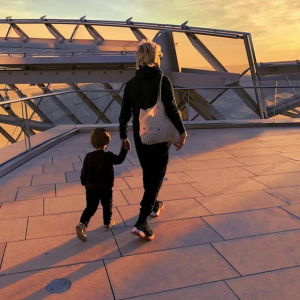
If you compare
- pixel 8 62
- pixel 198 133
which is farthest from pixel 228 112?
pixel 8 62

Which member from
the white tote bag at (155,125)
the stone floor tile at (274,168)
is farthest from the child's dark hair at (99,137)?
the stone floor tile at (274,168)

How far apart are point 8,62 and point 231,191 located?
16057mm

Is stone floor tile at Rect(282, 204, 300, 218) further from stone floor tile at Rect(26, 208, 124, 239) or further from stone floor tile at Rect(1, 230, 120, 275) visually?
stone floor tile at Rect(1, 230, 120, 275)

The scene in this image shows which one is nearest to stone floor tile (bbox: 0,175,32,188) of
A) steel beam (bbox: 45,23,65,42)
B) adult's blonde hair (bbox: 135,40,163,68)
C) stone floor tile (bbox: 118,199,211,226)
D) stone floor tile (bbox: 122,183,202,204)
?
stone floor tile (bbox: 122,183,202,204)

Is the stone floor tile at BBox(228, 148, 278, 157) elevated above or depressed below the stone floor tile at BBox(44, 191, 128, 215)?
below

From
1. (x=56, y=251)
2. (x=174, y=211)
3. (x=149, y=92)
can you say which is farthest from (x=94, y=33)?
(x=56, y=251)

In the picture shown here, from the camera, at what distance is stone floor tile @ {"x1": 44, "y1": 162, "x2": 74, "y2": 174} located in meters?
6.18

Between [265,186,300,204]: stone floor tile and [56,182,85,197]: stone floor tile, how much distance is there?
105 inches

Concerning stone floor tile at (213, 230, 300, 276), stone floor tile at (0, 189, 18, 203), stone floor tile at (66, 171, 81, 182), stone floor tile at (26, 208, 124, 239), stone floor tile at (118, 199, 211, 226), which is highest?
stone floor tile at (0, 189, 18, 203)

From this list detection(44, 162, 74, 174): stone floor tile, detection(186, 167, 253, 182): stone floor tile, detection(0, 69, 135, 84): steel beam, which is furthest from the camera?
detection(0, 69, 135, 84): steel beam

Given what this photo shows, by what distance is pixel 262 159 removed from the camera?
681cm

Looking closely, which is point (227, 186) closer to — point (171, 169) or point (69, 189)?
point (171, 169)

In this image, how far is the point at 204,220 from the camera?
4.07 m

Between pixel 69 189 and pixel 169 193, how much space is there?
1444 mm
